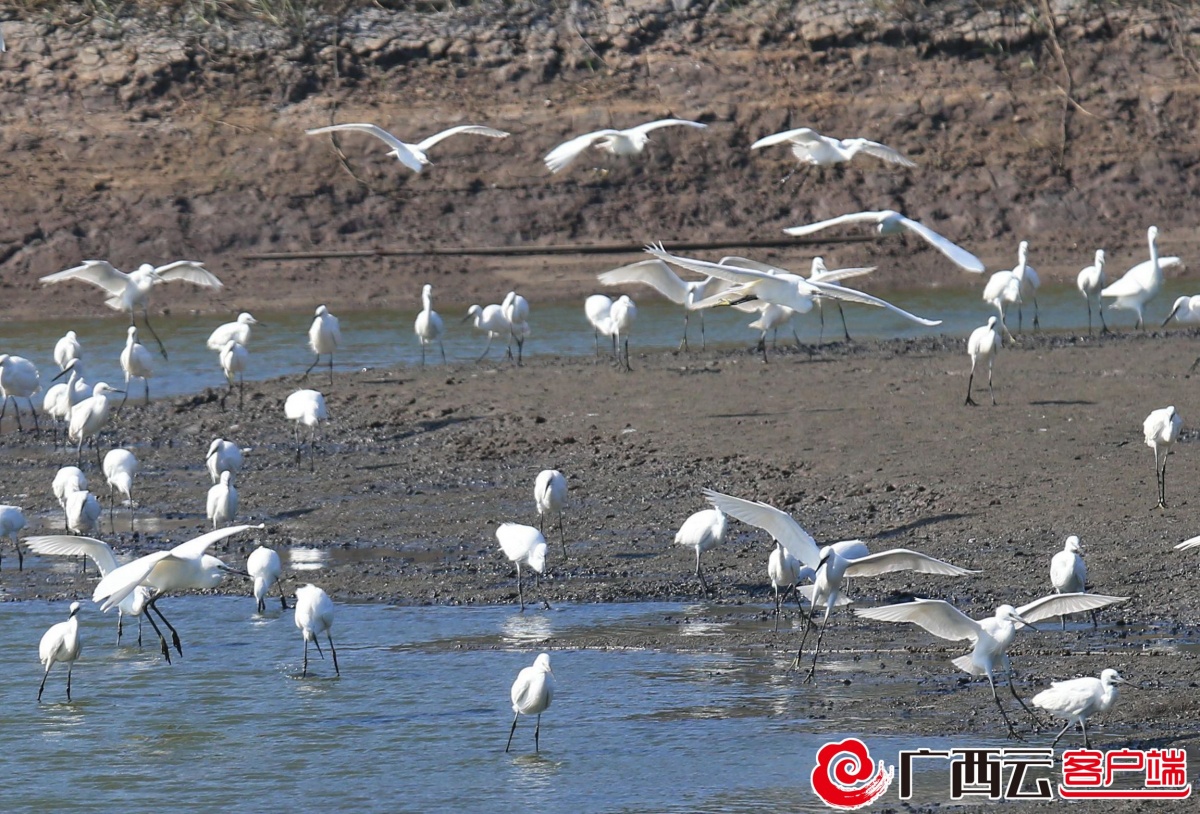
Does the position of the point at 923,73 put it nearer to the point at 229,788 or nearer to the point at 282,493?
the point at 282,493

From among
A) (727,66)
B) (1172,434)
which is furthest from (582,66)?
(1172,434)

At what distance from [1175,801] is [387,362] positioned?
1559 cm

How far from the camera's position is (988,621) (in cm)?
851

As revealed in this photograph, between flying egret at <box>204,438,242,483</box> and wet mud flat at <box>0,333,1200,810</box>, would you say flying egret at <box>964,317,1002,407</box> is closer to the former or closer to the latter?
wet mud flat at <box>0,333,1200,810</box>

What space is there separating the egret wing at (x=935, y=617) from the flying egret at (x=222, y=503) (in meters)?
6.00

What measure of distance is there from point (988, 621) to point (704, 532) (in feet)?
9.92

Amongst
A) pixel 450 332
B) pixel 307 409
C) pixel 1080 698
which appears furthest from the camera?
pixel 450 332

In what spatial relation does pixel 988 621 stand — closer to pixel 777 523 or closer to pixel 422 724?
pixel 777 523

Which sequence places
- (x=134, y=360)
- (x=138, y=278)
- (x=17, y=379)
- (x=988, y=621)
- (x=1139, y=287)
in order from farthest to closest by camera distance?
(x=1139, y=287) < (x=138, y=278) < (x=134, y=360) < (x=17, y=379) < (x=988, y=621)

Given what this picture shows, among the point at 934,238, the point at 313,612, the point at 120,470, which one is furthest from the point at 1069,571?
the point at 120,470

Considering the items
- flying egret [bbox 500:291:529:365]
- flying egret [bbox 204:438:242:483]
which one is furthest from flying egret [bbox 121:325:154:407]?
flying egret [bbox 500:291:529:365]

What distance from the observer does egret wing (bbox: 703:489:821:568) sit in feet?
30.5

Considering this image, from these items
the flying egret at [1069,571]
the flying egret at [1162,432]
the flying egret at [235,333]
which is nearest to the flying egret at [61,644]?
the flying egret at [1069,571]

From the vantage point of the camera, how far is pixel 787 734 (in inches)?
345
